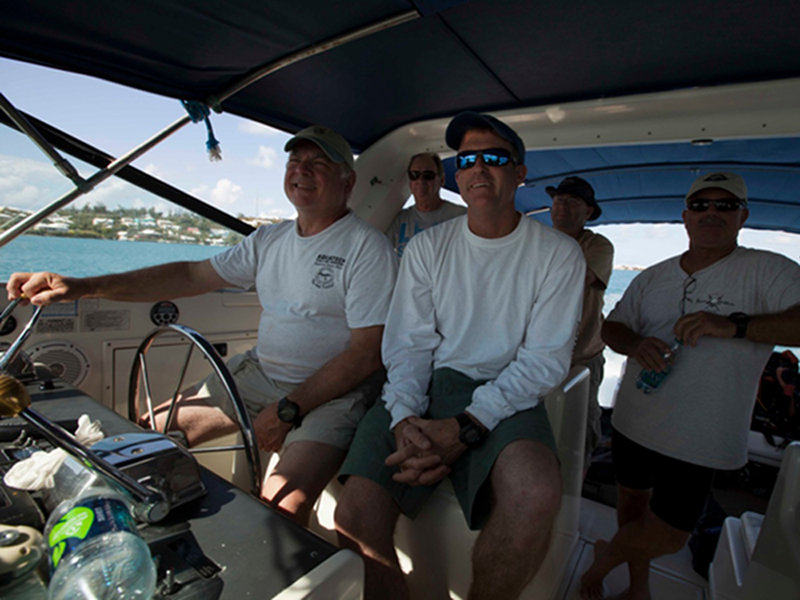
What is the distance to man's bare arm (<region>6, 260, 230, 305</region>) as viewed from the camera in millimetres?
1646

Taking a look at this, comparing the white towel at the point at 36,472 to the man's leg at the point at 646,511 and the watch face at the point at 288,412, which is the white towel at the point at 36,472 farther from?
the man's leg at the point at 646,511

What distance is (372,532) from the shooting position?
1.31 m

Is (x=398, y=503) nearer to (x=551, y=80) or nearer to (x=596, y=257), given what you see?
Answer: (x=596, y=257)

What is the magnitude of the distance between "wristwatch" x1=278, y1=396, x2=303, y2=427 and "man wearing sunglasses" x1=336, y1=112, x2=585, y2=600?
25cm

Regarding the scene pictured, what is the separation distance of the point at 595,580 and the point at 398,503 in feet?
3.46

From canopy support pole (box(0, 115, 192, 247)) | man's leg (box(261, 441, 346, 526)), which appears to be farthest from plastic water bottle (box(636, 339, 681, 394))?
canopy support pole (box(0, 115, 192, 247))

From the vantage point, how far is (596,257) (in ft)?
8.20

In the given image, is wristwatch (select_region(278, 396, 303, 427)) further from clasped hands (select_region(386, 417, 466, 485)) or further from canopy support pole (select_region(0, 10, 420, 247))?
canopy support pole (select_region(0, 10, 420, 247))

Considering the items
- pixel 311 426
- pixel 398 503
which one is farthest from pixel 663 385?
pixel 311 426

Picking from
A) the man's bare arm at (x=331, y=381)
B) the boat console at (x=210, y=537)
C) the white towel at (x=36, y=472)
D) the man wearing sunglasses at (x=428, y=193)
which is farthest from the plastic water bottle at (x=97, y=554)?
the man wearing sunglasses at (x=428, y=193)

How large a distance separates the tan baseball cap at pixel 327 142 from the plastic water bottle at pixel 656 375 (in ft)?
4.97

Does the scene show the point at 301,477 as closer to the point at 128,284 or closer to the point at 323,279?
the point at 323,279

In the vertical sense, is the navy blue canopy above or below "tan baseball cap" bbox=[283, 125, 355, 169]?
above

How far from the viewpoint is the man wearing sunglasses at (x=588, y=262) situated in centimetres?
250
